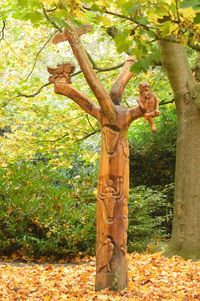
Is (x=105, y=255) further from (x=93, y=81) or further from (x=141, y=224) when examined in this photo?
(x=141, y=224)

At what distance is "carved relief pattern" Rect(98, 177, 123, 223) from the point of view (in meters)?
5.21

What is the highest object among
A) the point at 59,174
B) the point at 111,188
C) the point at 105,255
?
the point at 59,174

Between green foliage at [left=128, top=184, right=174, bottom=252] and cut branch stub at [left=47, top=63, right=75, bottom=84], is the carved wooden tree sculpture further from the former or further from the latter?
green foliage at [left=128, top=184, right=174, bottom=252]

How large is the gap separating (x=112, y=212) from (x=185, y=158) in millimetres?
3030

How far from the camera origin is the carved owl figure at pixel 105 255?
206 inches

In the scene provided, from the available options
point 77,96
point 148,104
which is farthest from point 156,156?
point 148,104

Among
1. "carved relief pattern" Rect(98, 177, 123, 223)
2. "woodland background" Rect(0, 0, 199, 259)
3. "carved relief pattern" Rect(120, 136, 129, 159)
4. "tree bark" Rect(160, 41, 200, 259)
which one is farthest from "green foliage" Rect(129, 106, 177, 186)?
"carved relief pattern" Rect(98, 177, 123, 223)

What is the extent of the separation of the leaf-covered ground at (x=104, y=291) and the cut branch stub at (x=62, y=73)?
2.15 metres

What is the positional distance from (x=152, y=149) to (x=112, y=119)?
718 centimetres

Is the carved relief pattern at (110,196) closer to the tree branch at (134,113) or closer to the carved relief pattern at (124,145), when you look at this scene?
the carved relief pattern at (124,145)

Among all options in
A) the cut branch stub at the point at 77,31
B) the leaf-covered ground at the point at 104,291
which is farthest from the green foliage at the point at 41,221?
the cut branch stub at the point at 77,31

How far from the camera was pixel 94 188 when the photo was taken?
10258 mm

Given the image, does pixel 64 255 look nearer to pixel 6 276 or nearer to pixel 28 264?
pixel 28 264

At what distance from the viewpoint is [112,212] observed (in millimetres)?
5211
